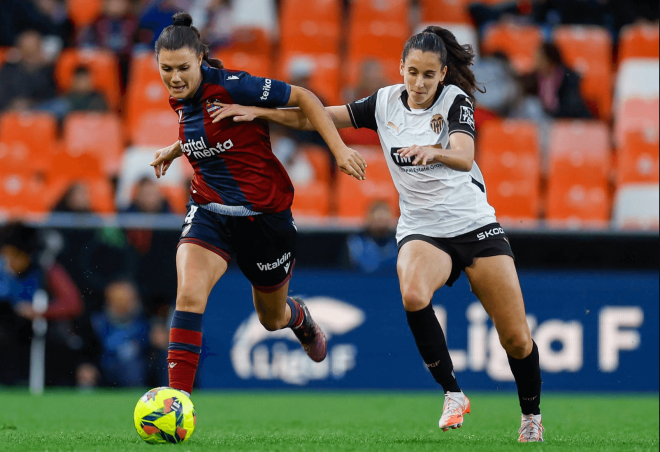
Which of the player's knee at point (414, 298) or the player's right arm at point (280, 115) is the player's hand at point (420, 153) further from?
the player's right arm at point (280, 115)

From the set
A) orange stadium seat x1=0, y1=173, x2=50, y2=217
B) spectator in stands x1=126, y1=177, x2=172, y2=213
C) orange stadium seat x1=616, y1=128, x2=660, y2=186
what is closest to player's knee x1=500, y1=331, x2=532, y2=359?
spectator in stands x1=126, y1=177, x2=172, y2=213

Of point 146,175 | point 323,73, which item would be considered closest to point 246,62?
point 323,73

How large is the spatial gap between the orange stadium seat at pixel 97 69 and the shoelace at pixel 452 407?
833cm

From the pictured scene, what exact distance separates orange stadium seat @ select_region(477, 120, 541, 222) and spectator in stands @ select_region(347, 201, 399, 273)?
71.6 inches

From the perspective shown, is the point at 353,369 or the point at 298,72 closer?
the point at 353,369

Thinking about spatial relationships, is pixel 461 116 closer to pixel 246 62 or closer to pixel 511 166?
pixel 511 166

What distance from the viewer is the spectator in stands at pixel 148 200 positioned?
9.47 meters

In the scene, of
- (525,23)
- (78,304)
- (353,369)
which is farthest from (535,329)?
(525,23)

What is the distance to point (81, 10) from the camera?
13.5 meters

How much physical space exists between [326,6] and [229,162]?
8292 mm

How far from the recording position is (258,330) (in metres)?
8.91

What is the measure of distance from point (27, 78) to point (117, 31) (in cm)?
139

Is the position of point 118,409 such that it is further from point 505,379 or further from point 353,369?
point 505,379

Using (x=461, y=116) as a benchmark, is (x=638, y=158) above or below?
above
